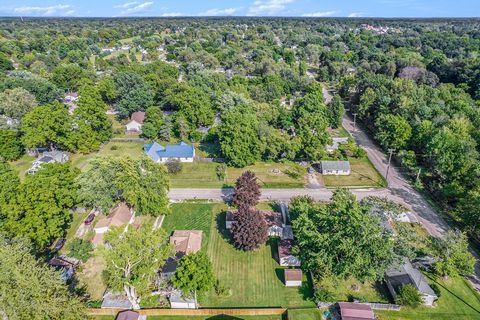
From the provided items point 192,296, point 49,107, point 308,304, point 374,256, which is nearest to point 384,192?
point 374,256

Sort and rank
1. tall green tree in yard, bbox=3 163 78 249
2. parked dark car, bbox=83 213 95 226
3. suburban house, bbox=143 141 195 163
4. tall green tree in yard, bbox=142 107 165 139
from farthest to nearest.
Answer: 1. tall green tree in yard, bbox=142 107 165 139
2. suburban house, bbox=143 141 195 163
3. parked dark car, bbox=83 213 95 226
4. tall green tree in yard, bbox=3 163 78 249

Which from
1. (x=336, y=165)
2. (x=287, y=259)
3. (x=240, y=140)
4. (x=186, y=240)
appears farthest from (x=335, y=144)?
(x=186, y=240)

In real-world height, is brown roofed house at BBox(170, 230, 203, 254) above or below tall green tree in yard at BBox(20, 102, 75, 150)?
below

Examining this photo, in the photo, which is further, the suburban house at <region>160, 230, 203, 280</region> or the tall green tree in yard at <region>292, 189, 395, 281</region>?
the suburban house at <region>160, 230, 203, 280</region>

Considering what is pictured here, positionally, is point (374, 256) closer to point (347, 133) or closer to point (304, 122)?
point (304, 122)

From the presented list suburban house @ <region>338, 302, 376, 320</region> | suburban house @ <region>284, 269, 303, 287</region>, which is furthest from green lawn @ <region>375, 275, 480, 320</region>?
suburban house @ <region>284, 269, 303, 287</region>

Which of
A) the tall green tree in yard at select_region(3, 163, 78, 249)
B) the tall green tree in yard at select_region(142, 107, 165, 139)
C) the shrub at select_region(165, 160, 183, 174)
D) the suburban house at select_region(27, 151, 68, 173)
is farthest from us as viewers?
the tall green tree in yard at select_region(142, 107, 165, 139)

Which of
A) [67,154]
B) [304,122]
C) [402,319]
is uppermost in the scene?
[304,122]

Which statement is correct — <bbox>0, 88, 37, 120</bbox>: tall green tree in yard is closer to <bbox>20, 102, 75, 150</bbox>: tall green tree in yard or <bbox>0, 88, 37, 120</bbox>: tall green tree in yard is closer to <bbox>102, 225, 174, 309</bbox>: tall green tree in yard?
<bbox>20, 102, 75, 150</bbox>: tall green tree in yard
